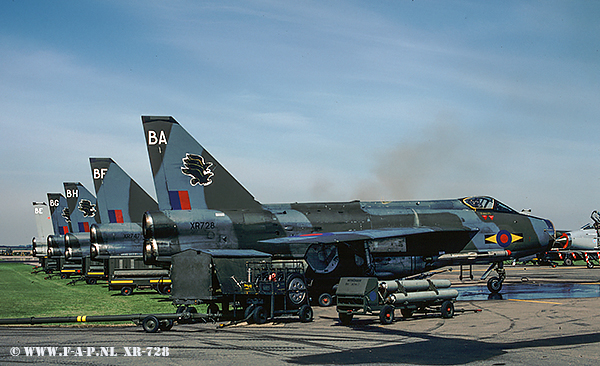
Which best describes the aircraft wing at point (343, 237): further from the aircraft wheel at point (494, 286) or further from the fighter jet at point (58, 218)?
the fighter jet at point (58, 218)

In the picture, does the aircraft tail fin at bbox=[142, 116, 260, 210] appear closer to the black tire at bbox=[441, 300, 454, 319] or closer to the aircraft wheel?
the black tire at bbox=[441, 300, 454, 319]

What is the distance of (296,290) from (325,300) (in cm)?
425

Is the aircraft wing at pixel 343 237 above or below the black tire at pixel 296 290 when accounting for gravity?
above

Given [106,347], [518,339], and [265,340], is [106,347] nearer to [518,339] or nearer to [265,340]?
[265,340]

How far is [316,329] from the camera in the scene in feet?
45.5

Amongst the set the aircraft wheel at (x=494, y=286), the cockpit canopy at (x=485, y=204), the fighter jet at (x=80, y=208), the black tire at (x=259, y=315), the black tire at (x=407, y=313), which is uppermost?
the fighter jet at (x=80, y=208)

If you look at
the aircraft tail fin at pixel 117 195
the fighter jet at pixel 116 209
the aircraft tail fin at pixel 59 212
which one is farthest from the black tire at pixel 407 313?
the aircraft tail fin at pixel 59 212

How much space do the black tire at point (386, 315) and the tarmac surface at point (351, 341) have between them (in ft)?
0.81

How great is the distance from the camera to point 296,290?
1600 cm

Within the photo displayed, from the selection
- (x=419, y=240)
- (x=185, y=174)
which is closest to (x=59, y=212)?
(x=185, y=174)

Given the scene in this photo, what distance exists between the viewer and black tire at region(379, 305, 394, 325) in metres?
14.4

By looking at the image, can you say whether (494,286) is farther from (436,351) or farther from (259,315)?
(436,351)

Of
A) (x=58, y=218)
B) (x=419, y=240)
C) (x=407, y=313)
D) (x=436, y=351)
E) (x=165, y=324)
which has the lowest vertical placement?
(x=407, y=313)

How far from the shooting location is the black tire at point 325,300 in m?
19.8
